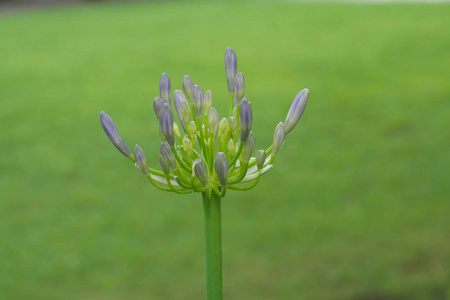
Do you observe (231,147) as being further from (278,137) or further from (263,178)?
(263,178)

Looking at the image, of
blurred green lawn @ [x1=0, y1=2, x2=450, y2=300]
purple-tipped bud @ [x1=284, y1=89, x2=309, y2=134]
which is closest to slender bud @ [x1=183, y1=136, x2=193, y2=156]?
purple-tipped bud @ [x1=284, y1=89, x2=309, y2=134]

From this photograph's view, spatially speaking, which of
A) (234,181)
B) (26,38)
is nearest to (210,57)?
(26,38)

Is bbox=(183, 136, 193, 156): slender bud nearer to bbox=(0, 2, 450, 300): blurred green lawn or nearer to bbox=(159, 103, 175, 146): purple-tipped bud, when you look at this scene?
bbox=(159, 103, 175, 146): purple-tipped bud

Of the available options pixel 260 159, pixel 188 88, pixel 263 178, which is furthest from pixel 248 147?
pixel 263 178

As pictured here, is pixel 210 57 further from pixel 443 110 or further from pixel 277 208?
pixel 277 208

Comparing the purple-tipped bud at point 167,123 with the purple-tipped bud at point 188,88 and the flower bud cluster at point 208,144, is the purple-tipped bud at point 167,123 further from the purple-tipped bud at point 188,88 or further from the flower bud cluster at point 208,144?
the purple-tipped bud at point 188,88
